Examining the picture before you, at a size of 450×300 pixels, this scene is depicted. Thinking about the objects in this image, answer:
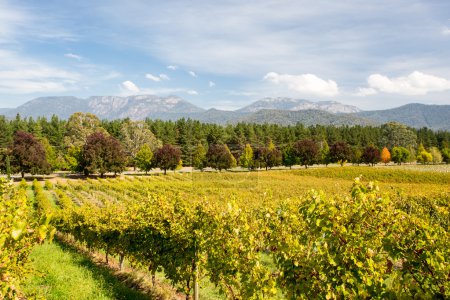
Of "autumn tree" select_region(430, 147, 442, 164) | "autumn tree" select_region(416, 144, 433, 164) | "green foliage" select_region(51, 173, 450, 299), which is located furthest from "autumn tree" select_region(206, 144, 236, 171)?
"autumn tree" select_region(430, 147, 442, 164)

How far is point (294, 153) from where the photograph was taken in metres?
97.0

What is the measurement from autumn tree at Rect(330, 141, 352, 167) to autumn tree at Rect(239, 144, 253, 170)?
26.3m

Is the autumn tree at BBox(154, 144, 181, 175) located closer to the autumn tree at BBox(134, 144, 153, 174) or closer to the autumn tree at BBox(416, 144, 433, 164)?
the autumn tree at BBox(134, 144, 153, 174)

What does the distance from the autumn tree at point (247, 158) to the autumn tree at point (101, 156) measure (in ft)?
125

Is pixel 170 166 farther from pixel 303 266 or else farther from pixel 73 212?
pixel 303 266

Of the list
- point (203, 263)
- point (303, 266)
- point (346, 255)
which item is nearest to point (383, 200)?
point (346, 255)

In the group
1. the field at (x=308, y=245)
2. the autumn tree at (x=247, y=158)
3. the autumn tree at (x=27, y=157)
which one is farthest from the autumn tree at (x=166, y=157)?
the field at (x=308, y=245)

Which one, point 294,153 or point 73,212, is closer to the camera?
point 73,212

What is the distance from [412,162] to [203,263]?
131406 mm

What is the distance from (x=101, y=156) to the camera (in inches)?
2712

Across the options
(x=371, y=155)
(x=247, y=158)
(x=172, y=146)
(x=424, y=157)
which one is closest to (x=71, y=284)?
(x=172, y=146)

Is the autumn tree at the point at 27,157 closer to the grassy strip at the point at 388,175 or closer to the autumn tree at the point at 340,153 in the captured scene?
the grassy strip at the point at 388,175

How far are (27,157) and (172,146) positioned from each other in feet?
118

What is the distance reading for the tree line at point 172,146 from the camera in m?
67.9
